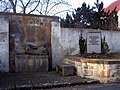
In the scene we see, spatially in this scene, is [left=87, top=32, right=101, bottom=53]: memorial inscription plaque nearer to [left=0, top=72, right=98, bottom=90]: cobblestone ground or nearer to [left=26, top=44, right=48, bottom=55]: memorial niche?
[left=0, top=72, right=98, bottom=90]: cobblestone ground

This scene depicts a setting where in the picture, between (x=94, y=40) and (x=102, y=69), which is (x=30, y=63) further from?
(x=102, y=69)

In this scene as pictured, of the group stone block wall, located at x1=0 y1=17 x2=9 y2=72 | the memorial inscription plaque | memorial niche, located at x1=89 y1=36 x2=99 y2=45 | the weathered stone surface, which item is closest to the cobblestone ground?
stone block wall, located at x1=0 y1=17 x2=9 y2=72

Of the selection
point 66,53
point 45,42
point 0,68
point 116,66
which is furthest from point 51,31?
point 116,66

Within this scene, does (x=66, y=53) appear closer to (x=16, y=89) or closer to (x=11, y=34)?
(x=11, y=34)

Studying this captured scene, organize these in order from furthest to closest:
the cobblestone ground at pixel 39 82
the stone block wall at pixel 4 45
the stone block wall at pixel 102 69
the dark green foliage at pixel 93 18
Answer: the dark green foliage at pixel 93 18 → the stone block wall at pixel 4 45 → the stone block wall at pixel 102 69 → the cobblestone ground at pixel 39 82

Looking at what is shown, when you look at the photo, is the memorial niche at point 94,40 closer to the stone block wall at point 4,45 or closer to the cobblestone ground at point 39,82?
the cobblestone ground at point 39,82

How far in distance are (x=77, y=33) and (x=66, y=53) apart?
127cm

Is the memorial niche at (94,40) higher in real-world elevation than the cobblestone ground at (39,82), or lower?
higher

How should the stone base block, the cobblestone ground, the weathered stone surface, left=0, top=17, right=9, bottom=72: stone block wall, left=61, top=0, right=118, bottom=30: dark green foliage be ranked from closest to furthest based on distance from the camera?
the cobblestone ground → the stone base block → left=0, top=17, right=9, bottom=72: stone block wall → the weathered stone surface → left=61, top=0, right=118, bottom=30: dark green foliage

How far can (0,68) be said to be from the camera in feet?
32.9

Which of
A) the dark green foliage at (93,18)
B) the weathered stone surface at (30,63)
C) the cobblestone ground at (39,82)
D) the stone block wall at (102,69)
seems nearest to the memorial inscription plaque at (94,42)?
the stone block wall at (102,69)

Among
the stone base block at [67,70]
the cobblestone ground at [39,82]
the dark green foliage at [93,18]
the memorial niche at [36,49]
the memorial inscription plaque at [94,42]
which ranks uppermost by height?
the dark green foliage at [93,18]

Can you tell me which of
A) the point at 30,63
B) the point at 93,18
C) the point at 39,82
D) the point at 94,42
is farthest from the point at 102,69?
the point at 93,18

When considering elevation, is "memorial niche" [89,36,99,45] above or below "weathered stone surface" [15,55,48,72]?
above
